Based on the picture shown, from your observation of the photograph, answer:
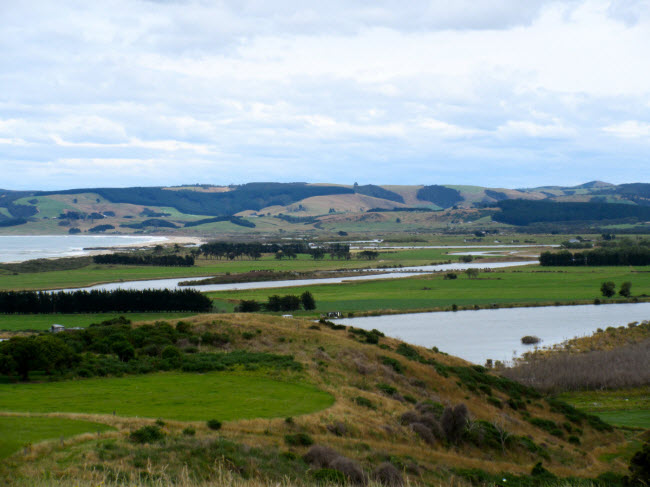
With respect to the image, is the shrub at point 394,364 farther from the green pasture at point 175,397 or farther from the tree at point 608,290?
the tree at point 608,290

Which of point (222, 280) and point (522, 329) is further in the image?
point (222, 280)

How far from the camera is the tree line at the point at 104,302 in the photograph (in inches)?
2987

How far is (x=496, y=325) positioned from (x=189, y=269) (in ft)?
273

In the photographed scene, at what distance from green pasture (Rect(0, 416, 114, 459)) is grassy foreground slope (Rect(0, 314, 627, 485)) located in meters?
0.51

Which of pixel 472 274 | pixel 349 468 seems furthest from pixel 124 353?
pixel 472 274

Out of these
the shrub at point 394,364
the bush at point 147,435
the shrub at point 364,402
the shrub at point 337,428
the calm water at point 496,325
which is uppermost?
the bush at point 147,435

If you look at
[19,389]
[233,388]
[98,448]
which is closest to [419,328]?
[233,388]

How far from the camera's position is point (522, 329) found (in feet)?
211

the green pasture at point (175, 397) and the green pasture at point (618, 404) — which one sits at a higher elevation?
the green pasture at point (175, 397)

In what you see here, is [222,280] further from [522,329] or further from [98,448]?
[98,448]

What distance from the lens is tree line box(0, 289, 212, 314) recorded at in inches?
2987

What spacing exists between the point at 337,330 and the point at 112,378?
17.6m

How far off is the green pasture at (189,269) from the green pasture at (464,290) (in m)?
29.0

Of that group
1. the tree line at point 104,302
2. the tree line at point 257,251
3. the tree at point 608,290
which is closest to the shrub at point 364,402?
the tree line at point 104,302
